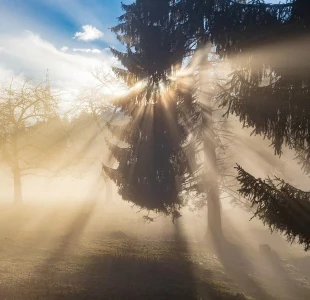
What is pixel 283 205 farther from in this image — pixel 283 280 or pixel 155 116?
pixel 283 280

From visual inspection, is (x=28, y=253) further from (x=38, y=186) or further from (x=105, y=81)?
(x=38, y=186)

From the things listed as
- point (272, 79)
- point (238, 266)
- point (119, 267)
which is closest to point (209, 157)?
point (238, 266)

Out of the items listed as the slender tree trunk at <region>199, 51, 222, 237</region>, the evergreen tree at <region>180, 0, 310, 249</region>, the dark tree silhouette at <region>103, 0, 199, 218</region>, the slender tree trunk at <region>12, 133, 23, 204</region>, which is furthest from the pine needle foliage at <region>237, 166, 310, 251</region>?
the slender tree trunk at <region>12, 133, 23, 204</region>

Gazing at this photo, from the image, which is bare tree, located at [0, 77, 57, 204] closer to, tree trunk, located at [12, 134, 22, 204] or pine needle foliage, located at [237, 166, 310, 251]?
tree trunk, located at [12, 134, 22, 204]

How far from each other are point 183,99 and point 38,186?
3982 centimetres

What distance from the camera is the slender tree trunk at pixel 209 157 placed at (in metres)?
15.2

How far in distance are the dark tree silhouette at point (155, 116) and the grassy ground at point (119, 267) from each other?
96.1 inches

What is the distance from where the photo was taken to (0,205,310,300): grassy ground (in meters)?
8.52

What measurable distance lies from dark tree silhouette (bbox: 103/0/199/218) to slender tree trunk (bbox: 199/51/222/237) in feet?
5.14

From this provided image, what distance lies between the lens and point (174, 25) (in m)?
13.1

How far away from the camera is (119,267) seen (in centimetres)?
1053

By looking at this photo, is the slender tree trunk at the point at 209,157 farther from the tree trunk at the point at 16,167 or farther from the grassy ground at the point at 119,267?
the tree trunk at the point at 16,167

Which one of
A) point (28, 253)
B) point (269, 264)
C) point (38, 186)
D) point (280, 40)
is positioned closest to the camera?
point (280, 40)

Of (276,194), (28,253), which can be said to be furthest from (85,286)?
(276,194)
